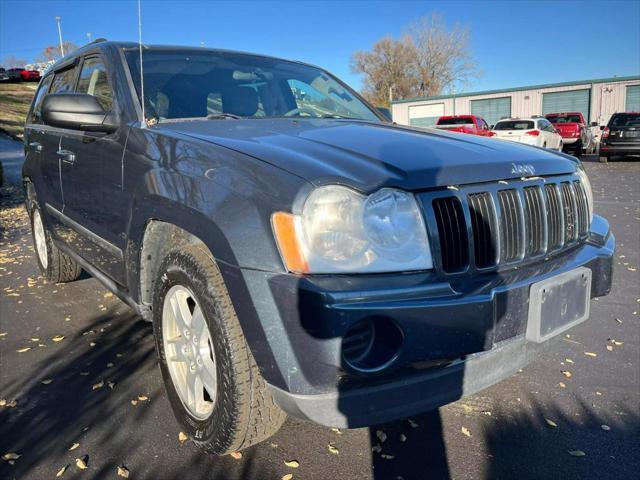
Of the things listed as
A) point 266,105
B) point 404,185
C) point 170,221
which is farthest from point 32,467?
point 266,105

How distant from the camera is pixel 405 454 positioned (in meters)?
2.19

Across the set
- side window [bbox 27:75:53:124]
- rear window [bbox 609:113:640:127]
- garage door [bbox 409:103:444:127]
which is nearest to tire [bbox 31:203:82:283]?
side window [bbox 27:75:53:124]

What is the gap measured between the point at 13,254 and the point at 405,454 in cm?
583

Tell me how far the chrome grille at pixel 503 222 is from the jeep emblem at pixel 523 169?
1.5 inches

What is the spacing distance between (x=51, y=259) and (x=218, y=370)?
10.8ft

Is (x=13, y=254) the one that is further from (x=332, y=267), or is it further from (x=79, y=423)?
(x=332, y=267)

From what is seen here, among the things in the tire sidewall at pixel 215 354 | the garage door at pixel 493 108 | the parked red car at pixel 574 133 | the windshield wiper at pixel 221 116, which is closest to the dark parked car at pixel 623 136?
the parked red car at pixel 574 133

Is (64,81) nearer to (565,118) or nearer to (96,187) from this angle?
(96,187)

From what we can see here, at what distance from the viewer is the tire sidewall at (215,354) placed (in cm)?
188

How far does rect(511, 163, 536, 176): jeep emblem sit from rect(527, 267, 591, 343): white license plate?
450 millimetres

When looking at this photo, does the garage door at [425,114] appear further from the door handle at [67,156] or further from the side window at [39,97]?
the door handle at [67,156]

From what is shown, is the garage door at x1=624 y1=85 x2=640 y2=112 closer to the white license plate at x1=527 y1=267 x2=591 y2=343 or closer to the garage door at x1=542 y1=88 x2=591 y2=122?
the garage door at x1=542 y1=88 x2=591 y2=122

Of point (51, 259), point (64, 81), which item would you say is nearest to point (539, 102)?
point (64, 81)

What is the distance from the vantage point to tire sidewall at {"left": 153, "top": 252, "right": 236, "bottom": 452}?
1875 millimetres
